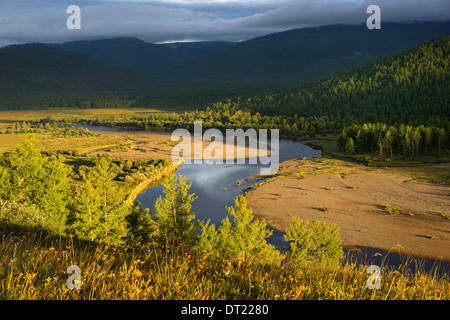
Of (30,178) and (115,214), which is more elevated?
(30,178)

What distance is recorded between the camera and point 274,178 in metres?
63.5

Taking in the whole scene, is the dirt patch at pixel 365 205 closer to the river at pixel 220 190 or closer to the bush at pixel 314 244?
the river at pixel 220 190

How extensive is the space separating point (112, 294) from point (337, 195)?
51555mm

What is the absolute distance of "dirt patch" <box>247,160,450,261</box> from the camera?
3853 centimetres

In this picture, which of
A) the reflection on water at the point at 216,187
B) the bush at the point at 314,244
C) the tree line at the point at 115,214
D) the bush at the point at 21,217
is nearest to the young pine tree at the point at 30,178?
the tree line at the point at 115,214

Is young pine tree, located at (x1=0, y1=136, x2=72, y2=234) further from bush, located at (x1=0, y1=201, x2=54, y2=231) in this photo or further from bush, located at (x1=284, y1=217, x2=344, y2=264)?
bush, located at (x1=284, y1=217, x2=344, y2=264)

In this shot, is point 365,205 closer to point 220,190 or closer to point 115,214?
point 220,190

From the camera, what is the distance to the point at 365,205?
163 ft

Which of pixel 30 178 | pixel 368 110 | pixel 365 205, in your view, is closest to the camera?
pixel 30 178

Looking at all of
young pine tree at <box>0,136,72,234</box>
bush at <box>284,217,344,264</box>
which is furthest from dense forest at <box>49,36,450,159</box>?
young pine tree at <box>0,136,72,234</box>

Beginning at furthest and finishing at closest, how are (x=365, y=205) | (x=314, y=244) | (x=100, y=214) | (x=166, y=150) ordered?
(x=166, y=150)
(x=365, y=205)
(x=314, y=244)
(x=100, y=214)

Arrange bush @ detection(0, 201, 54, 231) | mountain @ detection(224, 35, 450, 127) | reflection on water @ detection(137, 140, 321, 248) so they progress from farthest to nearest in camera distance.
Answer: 1. mountain @ detection(224, 35, 450, 127)
2. reflection on water @ detection(137, 140, 321, 248)
3. bush @ detection(0, 201, 54, 231)

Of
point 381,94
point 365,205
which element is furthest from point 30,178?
point 381,94
